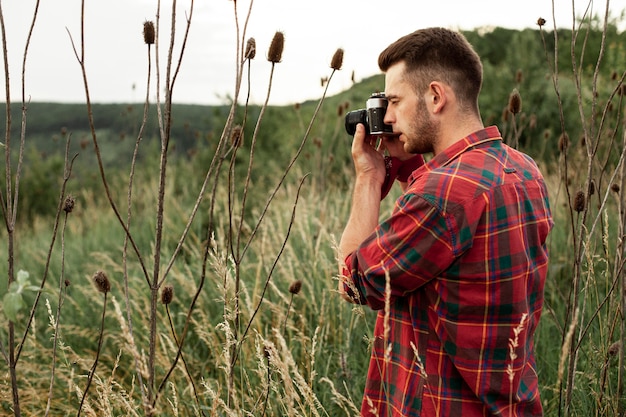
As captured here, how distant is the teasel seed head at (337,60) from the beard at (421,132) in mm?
278

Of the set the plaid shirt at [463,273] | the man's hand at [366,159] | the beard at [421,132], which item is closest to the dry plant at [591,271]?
the plaid shirt at [463,273]

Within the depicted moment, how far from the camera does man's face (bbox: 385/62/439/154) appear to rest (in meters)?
1.61

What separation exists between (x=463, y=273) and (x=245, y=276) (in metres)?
2.79

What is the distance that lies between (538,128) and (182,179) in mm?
5096

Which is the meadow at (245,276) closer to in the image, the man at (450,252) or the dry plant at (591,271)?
the dry plant at (591,271)

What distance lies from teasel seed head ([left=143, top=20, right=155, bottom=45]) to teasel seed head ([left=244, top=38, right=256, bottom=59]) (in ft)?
0.78

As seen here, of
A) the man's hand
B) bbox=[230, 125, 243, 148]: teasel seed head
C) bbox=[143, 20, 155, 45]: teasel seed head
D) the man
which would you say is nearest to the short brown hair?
the man

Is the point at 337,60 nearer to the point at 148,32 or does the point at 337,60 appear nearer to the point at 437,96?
the point at 437,96

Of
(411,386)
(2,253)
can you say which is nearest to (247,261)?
(411,386)

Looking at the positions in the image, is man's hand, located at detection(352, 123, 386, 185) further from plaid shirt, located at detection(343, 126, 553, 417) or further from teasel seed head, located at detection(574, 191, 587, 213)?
teasel seed head, located at detection(574, 191, 587, 213)

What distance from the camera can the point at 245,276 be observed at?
409 centimetres

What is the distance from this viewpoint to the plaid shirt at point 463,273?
4.58 ft

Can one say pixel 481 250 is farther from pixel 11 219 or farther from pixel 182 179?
pixel 182 179

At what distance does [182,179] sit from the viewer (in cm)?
799
